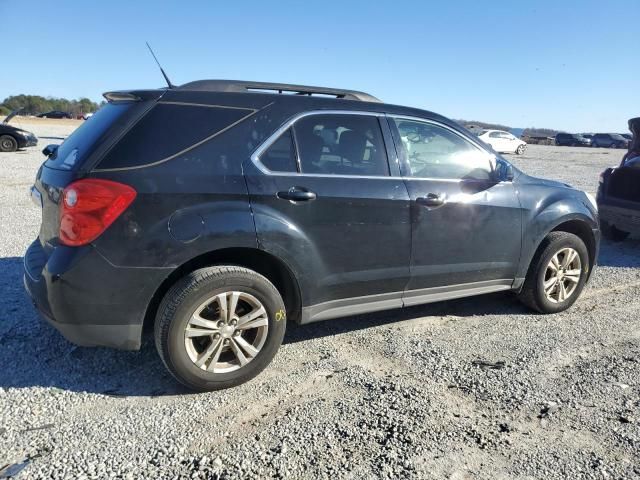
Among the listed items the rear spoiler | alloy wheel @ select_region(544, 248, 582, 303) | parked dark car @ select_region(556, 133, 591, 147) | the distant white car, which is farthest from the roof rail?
parked dark car @ select_region(556, 133, 591, 147)

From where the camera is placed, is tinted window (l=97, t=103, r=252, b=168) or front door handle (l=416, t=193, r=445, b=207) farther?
front door handle (l=416, t=193, r=445, b=207)

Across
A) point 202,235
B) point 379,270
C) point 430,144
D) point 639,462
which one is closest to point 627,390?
point 639,462

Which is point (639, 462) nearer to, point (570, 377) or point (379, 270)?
point (570, 377)

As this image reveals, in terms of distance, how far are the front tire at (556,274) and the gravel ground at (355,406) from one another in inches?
9.5

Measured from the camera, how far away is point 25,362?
3.36 meters

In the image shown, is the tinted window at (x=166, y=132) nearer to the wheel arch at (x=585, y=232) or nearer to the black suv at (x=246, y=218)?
the black suv at (x=246, y=218)

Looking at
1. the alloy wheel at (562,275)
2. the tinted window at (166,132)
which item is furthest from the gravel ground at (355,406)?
the tinted window at (166,132)

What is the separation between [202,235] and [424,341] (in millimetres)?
1960

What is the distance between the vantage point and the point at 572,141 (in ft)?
170

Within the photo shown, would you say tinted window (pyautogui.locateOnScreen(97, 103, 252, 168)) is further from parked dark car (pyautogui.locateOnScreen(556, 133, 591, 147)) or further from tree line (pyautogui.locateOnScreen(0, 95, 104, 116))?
tree line (pyautogui.locateOnScreen(0, 95, 104, 116))

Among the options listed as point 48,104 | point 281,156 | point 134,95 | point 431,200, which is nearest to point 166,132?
point 134,95

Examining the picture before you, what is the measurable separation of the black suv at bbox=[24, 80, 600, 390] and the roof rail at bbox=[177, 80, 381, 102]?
0.01 m

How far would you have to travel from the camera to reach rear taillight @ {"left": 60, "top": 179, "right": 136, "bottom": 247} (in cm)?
278

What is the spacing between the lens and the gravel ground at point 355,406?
8.15 feet
